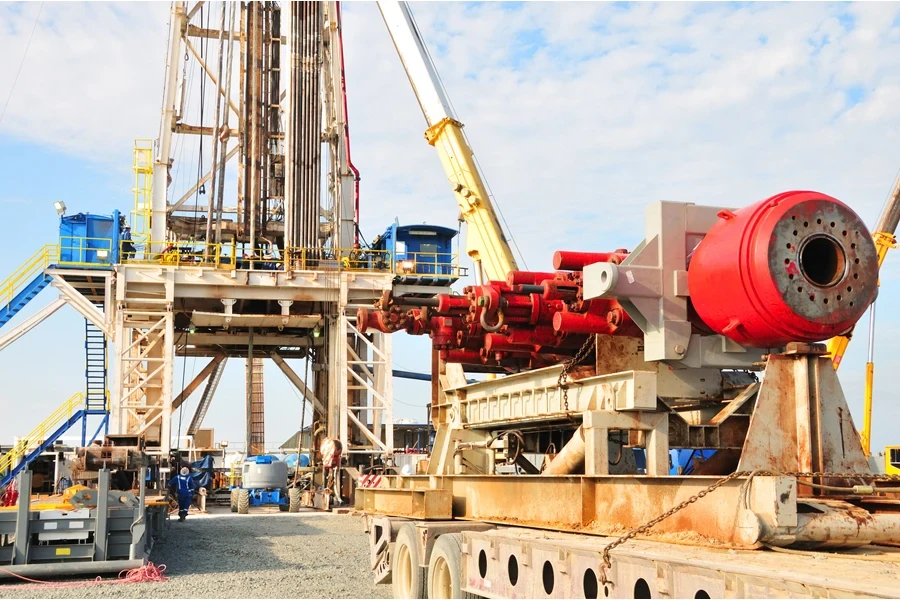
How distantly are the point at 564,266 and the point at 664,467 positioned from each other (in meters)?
2.61

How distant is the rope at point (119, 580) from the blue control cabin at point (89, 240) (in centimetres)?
1842

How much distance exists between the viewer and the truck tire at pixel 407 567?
446 inches

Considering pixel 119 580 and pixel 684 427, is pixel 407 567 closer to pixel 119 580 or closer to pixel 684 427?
pixel 684 427

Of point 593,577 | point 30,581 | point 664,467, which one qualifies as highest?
point 664,467

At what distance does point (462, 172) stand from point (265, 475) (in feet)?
48.1

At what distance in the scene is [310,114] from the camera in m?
33.8

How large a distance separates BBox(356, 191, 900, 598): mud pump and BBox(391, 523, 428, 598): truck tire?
0.04 meters

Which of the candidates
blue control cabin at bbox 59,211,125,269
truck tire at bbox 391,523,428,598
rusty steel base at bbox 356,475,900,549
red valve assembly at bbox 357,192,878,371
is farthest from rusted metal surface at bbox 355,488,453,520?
blue control cabin at bbox 59,211,125,269

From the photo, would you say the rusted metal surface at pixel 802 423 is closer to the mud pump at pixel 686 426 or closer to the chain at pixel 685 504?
the mud pump at pixel 686 426

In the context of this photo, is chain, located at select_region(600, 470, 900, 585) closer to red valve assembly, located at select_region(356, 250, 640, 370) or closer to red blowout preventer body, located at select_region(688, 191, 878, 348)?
red blowout preventer body, located at select_region(688, 191, 878, 348)

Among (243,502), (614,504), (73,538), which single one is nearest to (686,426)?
(614,504)

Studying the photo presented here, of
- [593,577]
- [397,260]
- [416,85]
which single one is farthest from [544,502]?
[397,260]

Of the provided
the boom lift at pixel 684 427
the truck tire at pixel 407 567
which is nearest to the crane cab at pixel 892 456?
the boom lift at pixel 684 427

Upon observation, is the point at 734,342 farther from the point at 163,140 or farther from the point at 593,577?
the point at 163,140
